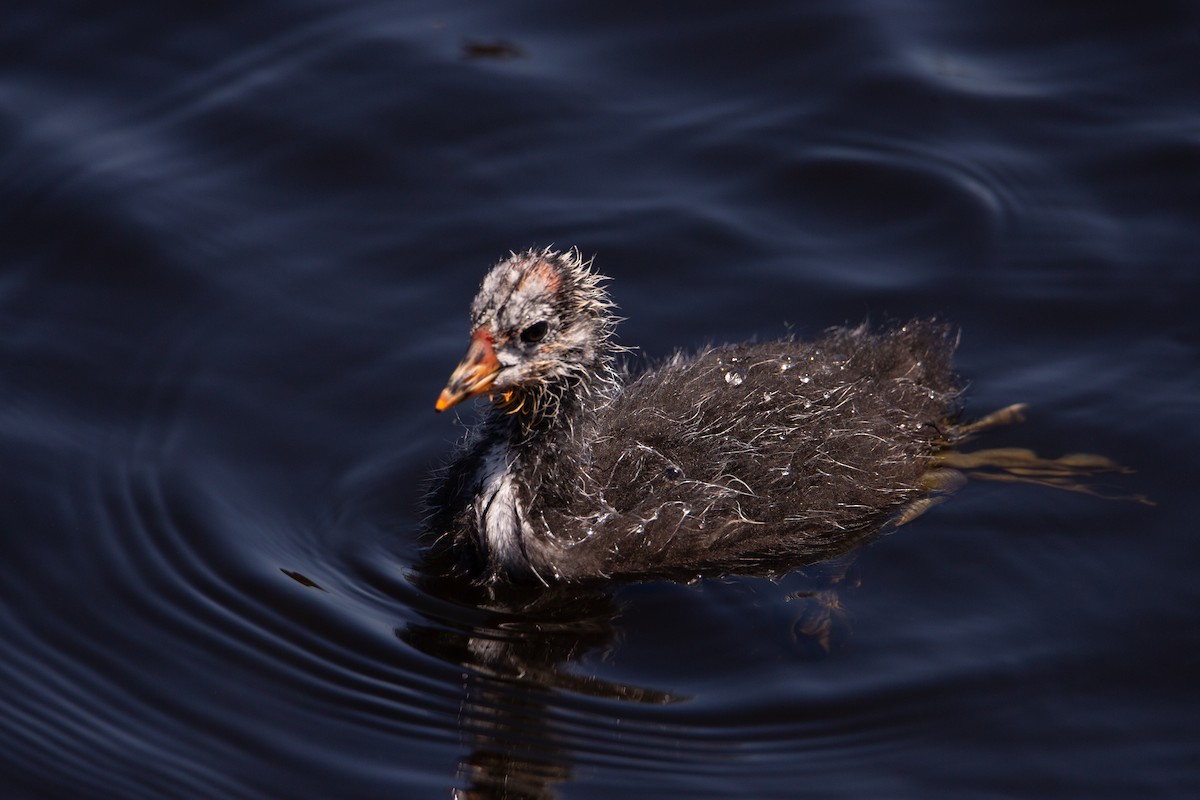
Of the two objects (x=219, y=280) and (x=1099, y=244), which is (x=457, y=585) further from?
(x=1099, y=244)

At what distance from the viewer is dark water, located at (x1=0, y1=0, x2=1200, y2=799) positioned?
270 inches

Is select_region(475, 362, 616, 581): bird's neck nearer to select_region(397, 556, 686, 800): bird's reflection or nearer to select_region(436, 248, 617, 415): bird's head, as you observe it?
select_region(436, 248, 617, 415): bird's head

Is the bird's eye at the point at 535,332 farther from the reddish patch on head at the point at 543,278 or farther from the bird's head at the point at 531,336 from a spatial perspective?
the reddish patch on head at the point at 543,278

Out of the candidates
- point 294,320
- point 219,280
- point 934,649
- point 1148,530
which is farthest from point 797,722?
point 219,280

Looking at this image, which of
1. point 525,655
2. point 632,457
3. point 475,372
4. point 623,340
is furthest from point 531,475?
point 623,340

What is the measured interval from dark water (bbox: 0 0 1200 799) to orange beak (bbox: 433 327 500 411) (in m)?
1.07

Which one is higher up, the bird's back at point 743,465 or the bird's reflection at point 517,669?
the bird's back at point 743,465

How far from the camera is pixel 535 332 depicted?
7.42 metres

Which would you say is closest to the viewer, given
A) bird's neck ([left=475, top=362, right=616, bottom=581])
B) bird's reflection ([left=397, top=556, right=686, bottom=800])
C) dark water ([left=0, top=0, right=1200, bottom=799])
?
bird's reflection ([left=397, top=556, right=686, bottom=800])

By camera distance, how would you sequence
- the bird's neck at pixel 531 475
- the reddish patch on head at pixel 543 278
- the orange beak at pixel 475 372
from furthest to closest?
the bird's neck at pixel 531 475
the reddish patch on head at pixel 543 278
the orange beak at pixel 475 372

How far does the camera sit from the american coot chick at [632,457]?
746cm

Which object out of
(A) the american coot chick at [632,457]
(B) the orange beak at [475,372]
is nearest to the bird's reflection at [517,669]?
(A) the american coot chick at [632,457]

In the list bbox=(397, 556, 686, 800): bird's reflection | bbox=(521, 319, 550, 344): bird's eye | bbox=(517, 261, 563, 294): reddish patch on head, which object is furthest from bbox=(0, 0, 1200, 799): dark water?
bbox=(517, 261, 563, 294): reddish patch on head

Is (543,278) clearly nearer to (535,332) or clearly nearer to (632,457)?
→ (535,332)
